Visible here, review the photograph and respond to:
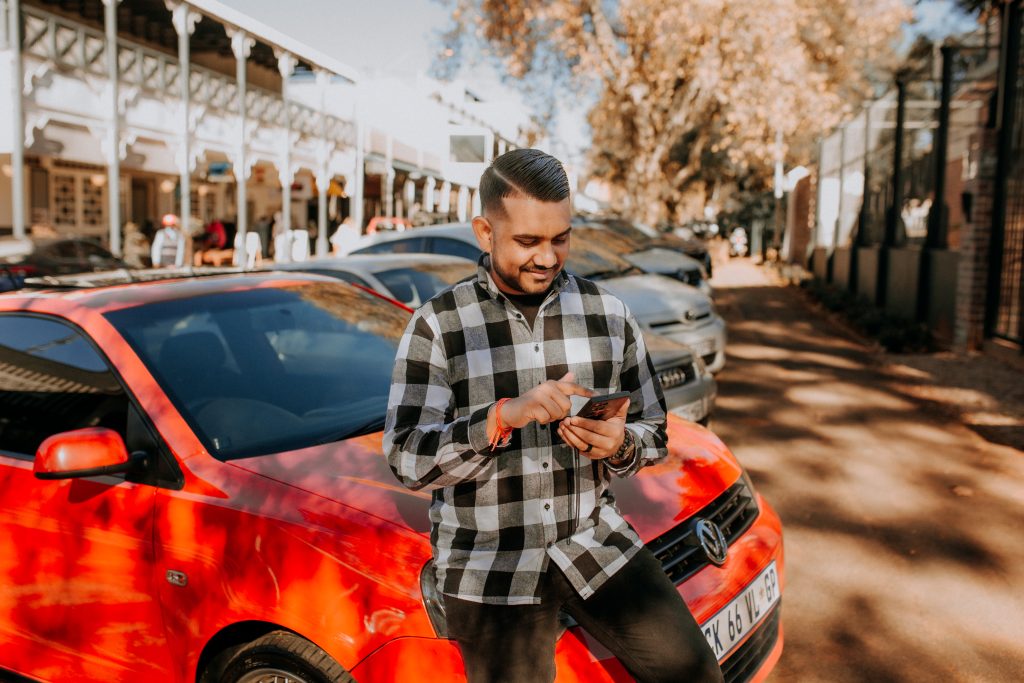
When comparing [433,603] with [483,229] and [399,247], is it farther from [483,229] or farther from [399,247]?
[399,247]

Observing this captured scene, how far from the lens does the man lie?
2047 millimetres

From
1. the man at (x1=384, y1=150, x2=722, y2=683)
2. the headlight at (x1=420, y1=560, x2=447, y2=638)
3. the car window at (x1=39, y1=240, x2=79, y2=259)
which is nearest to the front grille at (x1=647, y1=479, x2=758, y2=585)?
the man at (x1=384, y1=150, x2=722, y2=683)

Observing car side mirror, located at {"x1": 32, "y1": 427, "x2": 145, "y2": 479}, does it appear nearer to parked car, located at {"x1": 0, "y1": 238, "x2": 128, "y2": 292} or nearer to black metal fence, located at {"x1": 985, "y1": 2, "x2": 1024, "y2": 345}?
black metal fence, located at {"x1": 985, "y1": 2, "x2": 1024, "y2": 345}

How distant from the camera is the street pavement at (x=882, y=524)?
383 centimetres

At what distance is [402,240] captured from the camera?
29.7ft

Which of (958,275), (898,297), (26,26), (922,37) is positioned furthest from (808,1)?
(26,26)

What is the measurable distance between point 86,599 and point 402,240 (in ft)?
21.0

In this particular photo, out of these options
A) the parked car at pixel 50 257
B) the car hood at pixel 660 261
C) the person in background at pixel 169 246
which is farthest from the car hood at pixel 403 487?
the person in background at pixel 169 246

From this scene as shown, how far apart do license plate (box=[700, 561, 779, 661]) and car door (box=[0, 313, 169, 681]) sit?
157cm

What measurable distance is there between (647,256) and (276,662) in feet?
35.9

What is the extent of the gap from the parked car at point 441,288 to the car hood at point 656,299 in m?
1.11

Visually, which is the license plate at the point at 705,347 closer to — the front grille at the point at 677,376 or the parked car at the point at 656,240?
the front grille at the point at 677,376

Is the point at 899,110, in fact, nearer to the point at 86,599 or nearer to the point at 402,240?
the point at 402,240

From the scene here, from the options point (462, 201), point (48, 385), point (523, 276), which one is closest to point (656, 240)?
point (48, 385)
